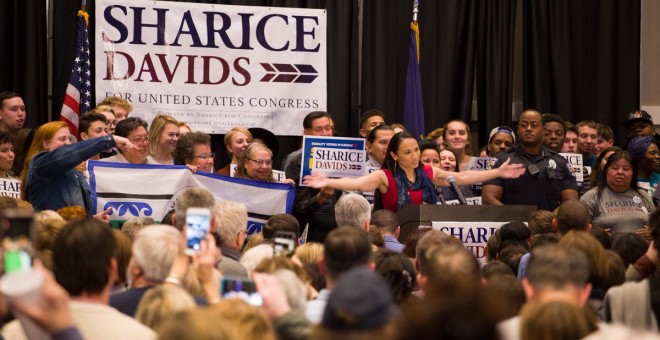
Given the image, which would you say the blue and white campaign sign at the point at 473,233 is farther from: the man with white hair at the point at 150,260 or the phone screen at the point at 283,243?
the man with white hair at the point at 150,260

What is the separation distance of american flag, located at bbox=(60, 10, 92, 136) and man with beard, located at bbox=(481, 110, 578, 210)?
163 inches

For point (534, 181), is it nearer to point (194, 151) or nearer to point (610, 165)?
point (610, 165)

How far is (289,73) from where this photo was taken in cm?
1151

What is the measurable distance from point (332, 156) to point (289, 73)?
3.19 meters

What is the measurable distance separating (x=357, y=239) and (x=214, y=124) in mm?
7422

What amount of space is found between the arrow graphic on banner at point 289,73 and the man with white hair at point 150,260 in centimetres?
739

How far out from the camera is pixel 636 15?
13523mm

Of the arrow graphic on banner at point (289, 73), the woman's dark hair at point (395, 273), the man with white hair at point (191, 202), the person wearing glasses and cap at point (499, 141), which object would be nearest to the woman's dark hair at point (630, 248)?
the woman's dark hair at point (395, 273)

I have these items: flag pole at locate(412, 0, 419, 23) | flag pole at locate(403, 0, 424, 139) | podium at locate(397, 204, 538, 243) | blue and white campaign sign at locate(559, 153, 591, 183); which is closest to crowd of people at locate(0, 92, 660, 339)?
blue and white campaign sign at locate(559, 153, 591, 183)

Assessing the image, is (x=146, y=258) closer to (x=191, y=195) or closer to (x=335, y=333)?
(x=191, y=195)

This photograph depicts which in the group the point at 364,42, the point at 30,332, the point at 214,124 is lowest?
the point at 30,332

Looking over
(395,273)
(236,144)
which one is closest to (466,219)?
(236,144)

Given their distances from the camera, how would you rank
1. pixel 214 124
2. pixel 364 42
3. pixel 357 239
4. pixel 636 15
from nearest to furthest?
pixel 357 239 < pixel 214 124 < pixel 364 42 < pixel 636 15

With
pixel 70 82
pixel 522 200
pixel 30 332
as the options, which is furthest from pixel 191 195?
pixel 70 82
